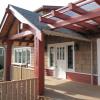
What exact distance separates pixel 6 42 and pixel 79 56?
473cm

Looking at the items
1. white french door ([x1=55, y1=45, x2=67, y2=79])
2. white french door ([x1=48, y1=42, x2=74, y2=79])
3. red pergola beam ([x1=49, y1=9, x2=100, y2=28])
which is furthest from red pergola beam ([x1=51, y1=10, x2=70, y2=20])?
white french door ([x1=55, y1=45, x2=67, y2=79])

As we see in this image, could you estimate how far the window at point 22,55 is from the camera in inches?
714

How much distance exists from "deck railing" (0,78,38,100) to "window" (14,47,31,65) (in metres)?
9.55

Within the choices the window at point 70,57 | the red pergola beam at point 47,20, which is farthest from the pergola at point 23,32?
the window at point 70,57

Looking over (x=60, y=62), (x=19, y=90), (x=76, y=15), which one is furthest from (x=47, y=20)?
(x=60, y=62)

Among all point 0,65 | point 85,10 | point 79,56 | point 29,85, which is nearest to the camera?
point 85,10

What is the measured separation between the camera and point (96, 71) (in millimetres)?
10930

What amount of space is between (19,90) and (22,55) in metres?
11.6

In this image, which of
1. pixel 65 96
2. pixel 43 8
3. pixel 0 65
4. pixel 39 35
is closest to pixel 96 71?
pixel 65 96

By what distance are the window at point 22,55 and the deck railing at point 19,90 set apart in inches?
376

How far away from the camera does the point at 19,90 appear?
7.92 m

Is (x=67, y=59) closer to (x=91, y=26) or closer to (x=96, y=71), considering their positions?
(x=96, y=71)

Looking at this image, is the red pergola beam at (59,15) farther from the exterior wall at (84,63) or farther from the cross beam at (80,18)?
the exterior wall at (84,63)

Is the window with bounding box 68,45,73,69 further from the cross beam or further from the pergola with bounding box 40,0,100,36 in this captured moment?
the cross beam
